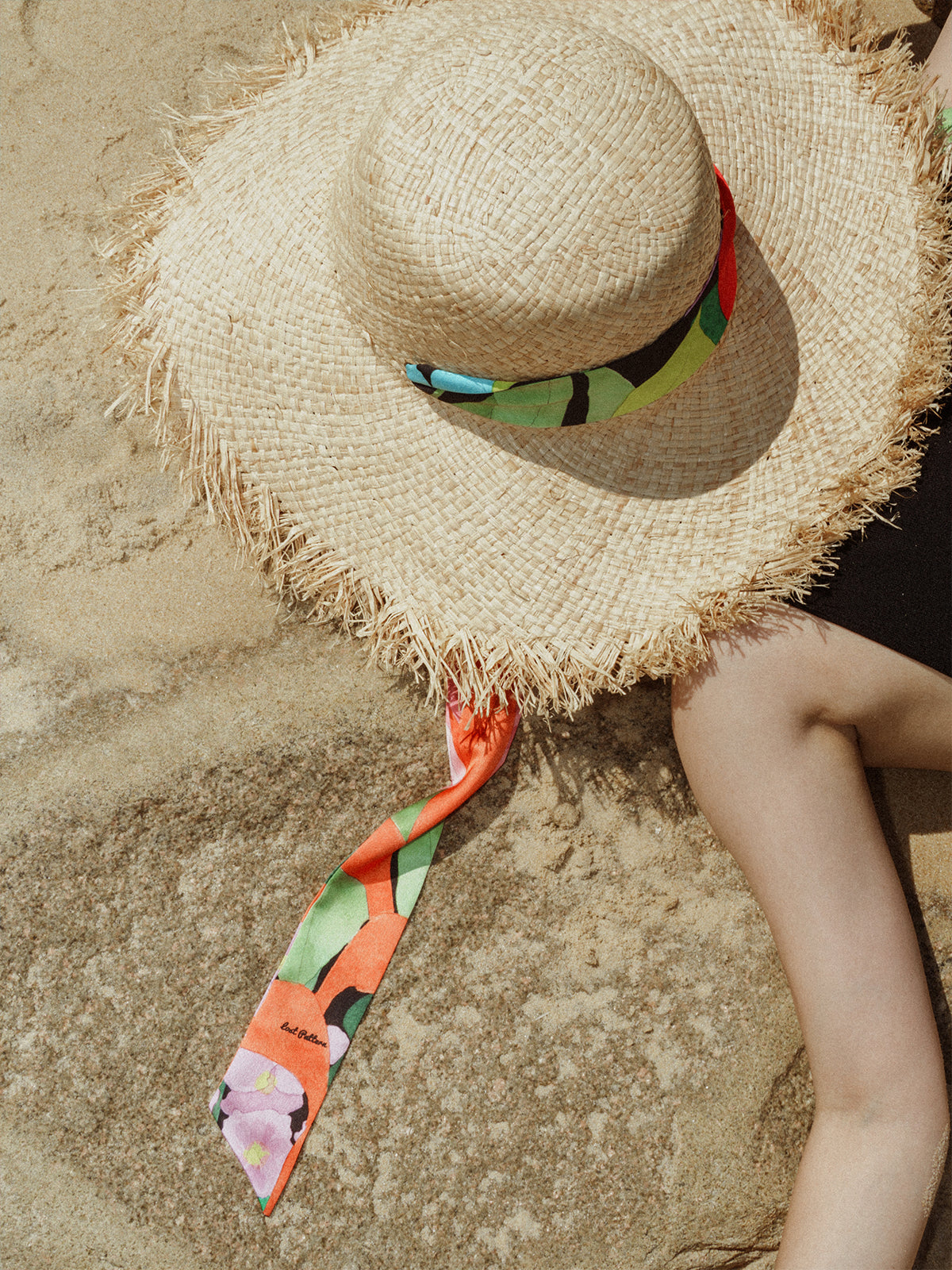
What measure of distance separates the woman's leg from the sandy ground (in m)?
0.18

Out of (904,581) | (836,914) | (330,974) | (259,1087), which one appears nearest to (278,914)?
(330,974)

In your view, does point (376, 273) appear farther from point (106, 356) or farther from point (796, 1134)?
point (796, 1134)

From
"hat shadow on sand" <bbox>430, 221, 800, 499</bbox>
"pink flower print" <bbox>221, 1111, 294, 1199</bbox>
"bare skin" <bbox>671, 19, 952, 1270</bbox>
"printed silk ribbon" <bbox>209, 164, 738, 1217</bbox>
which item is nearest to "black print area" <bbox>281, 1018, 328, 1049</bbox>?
"printed silk ribbon" <bbox>209, 164, 738, 1217</bbox>

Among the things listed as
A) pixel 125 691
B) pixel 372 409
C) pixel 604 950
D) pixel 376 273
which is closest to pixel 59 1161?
pixel 125 691

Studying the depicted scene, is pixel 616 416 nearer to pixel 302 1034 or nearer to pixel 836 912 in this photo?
pixel 836 912

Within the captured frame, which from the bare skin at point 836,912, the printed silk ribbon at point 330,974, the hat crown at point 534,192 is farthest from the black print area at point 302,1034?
the hat crown at point 534,192

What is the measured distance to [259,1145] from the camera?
1.38 metres

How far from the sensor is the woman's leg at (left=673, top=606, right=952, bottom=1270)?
126cm

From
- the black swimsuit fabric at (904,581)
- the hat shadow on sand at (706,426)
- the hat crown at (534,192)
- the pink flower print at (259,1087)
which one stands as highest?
the hat crown at (534,192)

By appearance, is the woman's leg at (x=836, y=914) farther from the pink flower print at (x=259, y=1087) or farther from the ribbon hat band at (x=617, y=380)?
the pink flower print at (x=259, y=1087)

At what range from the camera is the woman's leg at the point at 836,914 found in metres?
1.26

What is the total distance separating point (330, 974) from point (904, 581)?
1.06 m

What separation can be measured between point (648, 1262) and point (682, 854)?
2.07ft

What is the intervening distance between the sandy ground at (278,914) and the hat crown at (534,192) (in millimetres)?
705
